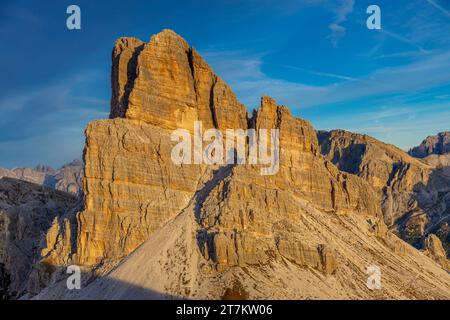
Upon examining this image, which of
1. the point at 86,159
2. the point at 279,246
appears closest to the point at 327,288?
the point at 279,246

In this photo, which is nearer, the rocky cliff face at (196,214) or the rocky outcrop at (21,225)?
the rocky cliff face at (196,214)

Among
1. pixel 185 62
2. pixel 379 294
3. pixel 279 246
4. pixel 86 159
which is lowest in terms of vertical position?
pixel 379 294

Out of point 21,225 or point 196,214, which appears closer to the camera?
point 196,214

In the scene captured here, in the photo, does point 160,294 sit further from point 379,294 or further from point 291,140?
point 291,140

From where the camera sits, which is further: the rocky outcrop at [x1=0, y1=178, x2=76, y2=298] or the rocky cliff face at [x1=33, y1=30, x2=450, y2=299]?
the rocky outcrop at [x1=0, y1=178, x2=76, y2=298]

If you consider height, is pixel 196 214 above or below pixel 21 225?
above
